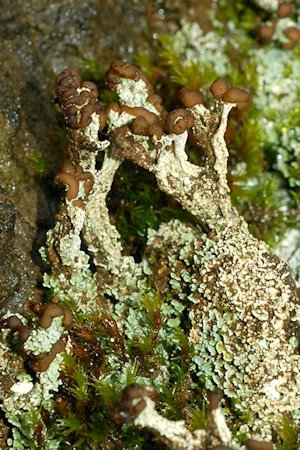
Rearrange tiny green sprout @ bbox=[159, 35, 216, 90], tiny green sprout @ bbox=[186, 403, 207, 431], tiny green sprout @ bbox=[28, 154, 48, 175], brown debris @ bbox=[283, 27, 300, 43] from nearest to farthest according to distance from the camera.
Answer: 1. tiny green sprout @ bbox=[186, 403, 207, 431]
2. tiny green sprout @ bbox=[28, 154, 48, 175]
3. tiny green sprout @ bbox=[159, 35, 216, 90]
4. brown debris @ bbox=[283, 27, 300, 43]

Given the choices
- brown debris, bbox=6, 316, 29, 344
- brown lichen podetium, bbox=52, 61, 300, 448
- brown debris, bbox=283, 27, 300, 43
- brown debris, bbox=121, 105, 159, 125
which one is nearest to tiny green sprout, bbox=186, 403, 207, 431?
brown lichen podetium, bbox=52, 61, 300, 448

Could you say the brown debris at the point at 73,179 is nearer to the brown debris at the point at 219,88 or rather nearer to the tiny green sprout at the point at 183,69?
the brown debris at the point at 219,88

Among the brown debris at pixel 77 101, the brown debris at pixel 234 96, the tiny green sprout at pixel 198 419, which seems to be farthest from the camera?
the brown debris at pixel 234 96

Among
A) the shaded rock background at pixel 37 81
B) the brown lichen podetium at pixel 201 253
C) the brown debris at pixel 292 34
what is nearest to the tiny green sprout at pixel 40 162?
the shaded rock background at pixel 37 81

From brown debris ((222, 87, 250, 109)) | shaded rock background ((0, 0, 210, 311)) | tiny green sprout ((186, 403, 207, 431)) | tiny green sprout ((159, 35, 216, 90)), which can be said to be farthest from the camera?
tiny green sprout ((159, 35, 216, 90))

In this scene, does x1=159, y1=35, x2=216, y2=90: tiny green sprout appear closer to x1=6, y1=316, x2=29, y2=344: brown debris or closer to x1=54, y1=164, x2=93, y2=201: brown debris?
x1=54, y1=164, x2=93, y2=201: brown debris

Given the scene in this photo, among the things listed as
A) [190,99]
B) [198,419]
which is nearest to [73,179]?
[190,99]

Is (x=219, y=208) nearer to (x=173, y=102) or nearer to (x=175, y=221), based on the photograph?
(x=175, y=221)
